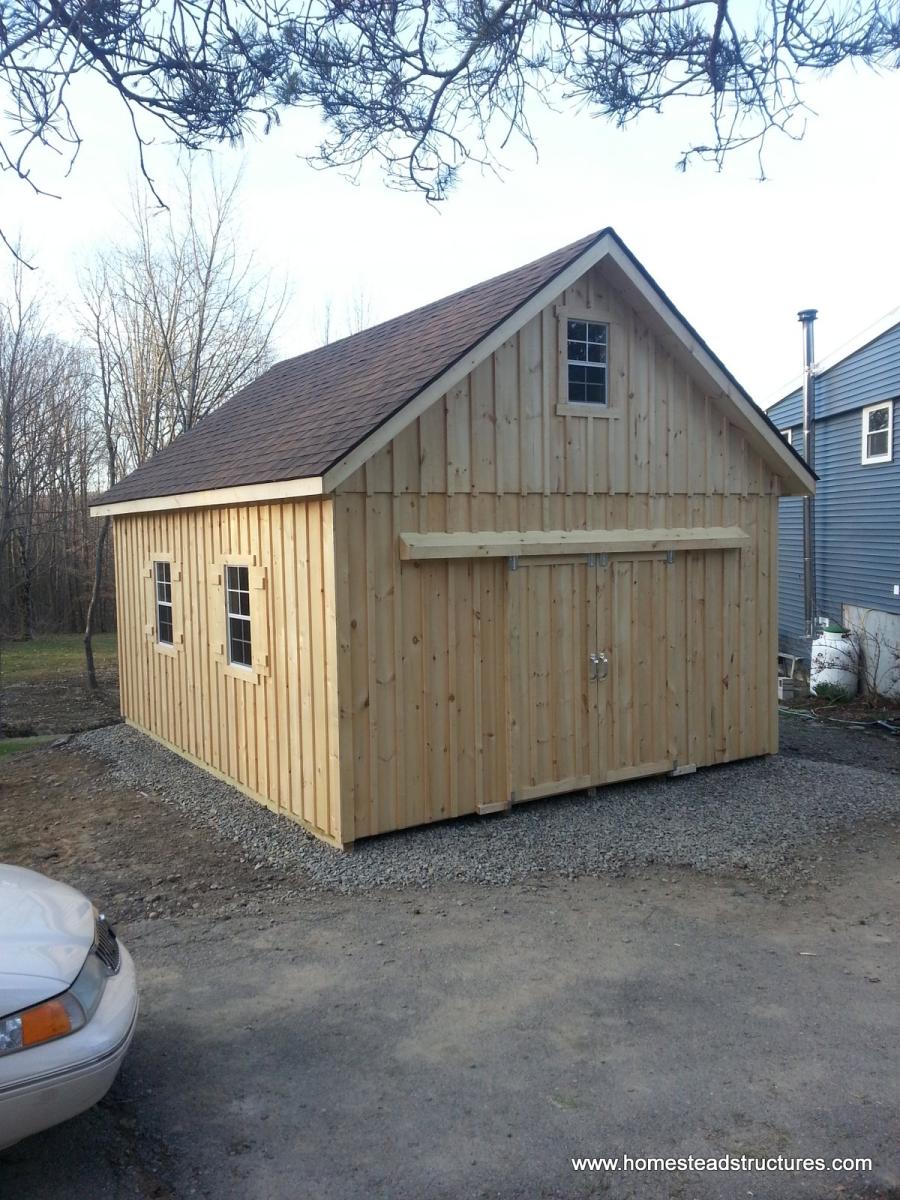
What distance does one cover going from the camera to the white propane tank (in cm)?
1530

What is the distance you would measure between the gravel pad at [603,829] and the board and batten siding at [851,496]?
713cm

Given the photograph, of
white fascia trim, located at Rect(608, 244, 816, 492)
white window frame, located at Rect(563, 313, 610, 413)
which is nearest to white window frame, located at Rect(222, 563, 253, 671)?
white window frame, located at Rect(563, 313, 610, 413)

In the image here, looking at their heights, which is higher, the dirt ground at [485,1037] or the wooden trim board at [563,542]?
the wooden trim board at [563,542]

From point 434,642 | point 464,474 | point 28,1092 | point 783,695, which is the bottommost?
point 783,695

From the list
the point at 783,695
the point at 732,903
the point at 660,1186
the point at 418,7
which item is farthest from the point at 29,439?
the point at 660,1186

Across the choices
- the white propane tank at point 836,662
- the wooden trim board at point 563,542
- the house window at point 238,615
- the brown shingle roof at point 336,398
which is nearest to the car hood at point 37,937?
the brown shingle roof at point 336,398

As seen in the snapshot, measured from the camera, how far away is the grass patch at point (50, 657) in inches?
748

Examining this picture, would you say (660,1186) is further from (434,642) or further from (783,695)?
(783,695)

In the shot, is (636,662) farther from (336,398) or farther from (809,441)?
(809,441)

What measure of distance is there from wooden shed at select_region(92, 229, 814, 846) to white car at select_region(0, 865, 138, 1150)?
359cm

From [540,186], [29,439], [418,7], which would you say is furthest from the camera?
[29,439]

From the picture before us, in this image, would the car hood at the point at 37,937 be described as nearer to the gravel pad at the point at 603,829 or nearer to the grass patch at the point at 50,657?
the gravel pad at the point at 603,829

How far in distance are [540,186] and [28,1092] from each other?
6.43 metres

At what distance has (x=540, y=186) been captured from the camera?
269 inches
